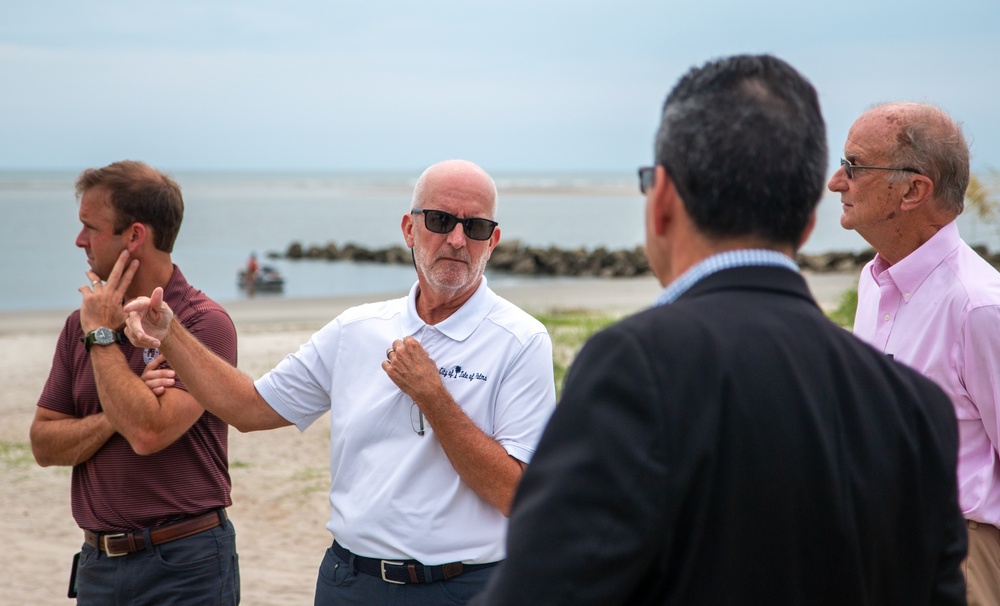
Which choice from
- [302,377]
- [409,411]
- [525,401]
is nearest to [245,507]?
[302,377]

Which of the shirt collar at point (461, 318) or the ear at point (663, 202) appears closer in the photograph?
the ear at point (663, 202)

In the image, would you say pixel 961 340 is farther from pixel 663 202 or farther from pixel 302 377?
pixel 302 377

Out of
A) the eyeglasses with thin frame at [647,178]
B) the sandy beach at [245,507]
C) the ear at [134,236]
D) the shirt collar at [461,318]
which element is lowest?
the sandy beach at [245,507]

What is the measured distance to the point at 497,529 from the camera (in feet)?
10.3

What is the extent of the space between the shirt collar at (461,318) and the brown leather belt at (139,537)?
3.66ft

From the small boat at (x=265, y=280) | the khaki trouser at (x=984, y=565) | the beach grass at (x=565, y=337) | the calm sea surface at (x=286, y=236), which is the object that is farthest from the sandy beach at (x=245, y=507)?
the small boat at (x=265, y=280)

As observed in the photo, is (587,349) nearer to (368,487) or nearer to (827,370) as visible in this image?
(827,370)

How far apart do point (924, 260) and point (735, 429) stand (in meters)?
1.95

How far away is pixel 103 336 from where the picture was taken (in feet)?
11.8

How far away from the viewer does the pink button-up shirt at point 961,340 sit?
116 inches

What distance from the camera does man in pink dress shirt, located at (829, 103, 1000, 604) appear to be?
299cm

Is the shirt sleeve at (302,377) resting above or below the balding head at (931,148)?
below

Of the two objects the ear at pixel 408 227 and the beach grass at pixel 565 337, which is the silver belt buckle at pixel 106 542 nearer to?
the ear at pixel 408 227

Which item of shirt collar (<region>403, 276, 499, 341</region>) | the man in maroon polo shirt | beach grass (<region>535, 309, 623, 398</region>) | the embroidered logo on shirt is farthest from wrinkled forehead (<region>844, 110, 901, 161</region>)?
beach grass (<region>535, 309, 623, 398</region>)
